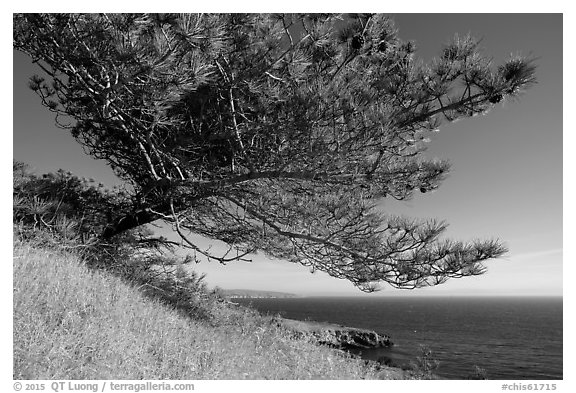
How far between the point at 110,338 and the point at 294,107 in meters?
3.29

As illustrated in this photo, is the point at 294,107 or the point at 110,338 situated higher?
the point at 294,107

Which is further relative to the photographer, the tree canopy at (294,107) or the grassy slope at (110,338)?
the tree canopy at (294,107)

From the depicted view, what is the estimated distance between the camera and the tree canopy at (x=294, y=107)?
3613mm

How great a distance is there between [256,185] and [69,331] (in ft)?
10.6

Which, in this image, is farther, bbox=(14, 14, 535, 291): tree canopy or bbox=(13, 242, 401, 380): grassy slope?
bbox=(14, 14, 535, 291): tree canopy

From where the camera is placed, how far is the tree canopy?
3613mm

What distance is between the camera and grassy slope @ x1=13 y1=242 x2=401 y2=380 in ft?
10.1

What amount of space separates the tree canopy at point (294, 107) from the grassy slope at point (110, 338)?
5.68 feet

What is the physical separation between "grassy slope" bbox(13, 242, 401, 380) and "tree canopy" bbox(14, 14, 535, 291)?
1.73m

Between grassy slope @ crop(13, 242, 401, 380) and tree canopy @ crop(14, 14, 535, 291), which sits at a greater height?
tree canopy @ crop(14, 14, 535, 291)

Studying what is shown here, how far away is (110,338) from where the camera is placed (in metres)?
3.62

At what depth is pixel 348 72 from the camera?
4.09m

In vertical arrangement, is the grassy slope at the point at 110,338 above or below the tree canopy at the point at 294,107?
below
